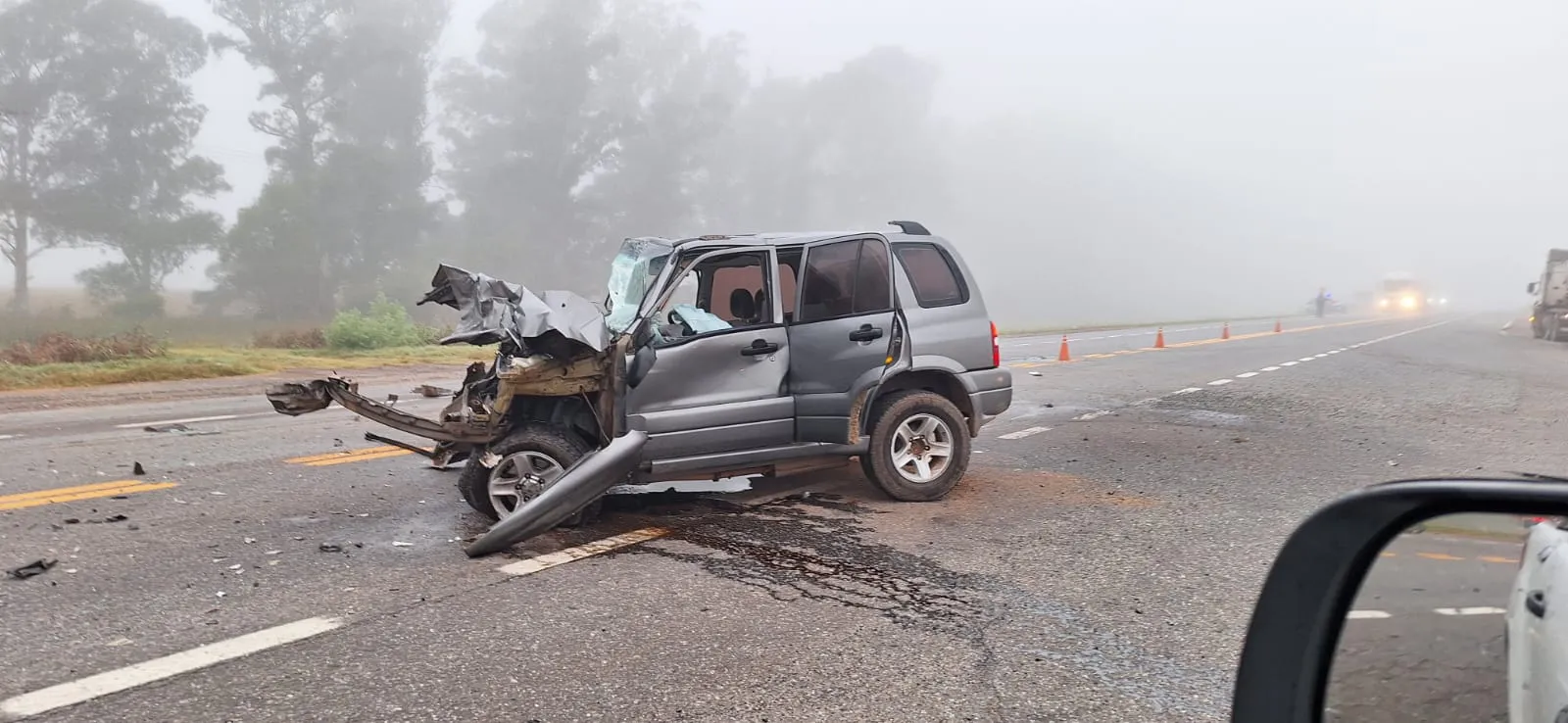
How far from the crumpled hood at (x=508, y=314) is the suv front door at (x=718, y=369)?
46 cm

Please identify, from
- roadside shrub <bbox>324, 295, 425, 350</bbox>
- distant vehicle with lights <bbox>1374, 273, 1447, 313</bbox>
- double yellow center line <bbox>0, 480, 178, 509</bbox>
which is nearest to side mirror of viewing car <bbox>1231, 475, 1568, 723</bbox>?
double yellow center line <bbox>0, 480, 178, 509</bbox>

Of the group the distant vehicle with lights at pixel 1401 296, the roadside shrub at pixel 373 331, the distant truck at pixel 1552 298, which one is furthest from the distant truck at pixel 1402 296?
the roadside shrub at pixel 373 331

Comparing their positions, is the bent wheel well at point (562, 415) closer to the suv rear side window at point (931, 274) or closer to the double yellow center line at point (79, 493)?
the suv rear side window at point (931, 274)

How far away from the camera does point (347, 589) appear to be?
15.2ft

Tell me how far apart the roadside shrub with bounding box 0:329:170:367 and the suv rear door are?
16.2 meters

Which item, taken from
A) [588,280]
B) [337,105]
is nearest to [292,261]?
[337,105]

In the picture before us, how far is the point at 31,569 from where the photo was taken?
4859mm

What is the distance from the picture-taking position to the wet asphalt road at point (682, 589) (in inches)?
136

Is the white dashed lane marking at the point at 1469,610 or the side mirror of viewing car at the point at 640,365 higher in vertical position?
the side mirror of viewing car at the point at 640,365

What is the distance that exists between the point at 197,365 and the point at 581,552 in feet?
50.0

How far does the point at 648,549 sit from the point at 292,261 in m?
46.3

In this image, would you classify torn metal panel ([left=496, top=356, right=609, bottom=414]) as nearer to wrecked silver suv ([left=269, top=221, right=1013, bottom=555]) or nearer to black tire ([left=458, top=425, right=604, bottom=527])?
wrecked silver suv ([left=269, top=221, right=1013, bottom=555])

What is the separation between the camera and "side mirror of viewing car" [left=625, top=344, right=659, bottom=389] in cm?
582

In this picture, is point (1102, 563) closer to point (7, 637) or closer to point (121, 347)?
point (7, 637)
